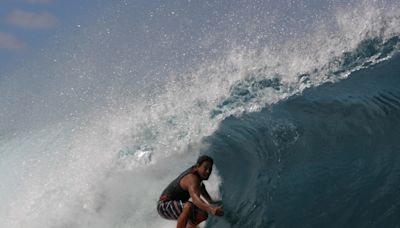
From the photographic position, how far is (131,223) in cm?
921

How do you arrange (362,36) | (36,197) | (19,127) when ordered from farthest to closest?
1. (19,127)
2. (362,36)
3. (36,197)

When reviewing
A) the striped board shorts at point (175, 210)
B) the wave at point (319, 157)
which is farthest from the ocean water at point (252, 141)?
the striped board shorts at point (175, 210)

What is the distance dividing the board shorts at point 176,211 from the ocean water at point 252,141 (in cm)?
76


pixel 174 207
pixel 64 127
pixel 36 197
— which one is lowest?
pixel 174 207

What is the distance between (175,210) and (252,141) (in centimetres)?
429

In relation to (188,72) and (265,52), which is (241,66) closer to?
(265,52)

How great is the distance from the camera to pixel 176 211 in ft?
23.4

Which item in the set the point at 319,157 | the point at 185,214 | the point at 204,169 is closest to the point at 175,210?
the point at 185,214

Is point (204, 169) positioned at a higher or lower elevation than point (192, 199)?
higher

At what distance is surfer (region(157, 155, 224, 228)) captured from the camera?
6656mm

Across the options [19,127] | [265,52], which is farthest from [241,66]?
[19,127]

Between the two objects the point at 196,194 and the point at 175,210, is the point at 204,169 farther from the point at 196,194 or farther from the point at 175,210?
the point at 175,210

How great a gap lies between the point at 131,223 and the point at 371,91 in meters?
5.84

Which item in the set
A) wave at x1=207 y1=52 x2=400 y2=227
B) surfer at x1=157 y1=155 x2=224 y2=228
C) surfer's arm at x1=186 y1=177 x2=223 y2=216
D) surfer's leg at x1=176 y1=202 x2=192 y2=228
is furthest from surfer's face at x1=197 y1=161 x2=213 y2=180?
wave at x1=207 y1=52 x2=400 y2=227
